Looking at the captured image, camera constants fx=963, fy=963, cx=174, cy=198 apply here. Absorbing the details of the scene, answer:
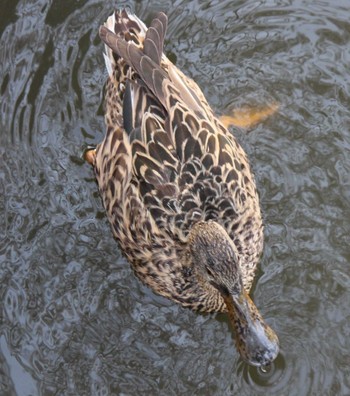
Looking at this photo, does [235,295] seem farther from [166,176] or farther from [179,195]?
[166,176]

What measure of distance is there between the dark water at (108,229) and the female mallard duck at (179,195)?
12.2 inches

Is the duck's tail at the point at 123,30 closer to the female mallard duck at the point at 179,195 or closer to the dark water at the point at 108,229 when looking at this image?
the female mallard duck at the point at 179,195

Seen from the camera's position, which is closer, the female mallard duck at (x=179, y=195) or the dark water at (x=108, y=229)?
the female mallard duck at (x=179, y=195)

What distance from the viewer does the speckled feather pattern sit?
5.35 metres

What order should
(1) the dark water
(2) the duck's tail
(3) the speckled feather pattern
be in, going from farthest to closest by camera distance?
(2) the duck's tail < (1) the dark water < (3) the speckled feather pattern

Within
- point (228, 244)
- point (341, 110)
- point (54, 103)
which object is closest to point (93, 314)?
point (228, 244)

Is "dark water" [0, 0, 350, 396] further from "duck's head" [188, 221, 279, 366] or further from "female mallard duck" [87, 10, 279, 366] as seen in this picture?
A: "duck's head" [188, 221, 279, 366]

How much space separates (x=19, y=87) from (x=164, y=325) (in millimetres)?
2124

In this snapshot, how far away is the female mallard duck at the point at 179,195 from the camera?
204 inches

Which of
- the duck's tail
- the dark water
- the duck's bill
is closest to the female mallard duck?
Result: the duck's bill

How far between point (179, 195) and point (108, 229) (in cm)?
98

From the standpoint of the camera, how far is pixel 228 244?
5.18 metres

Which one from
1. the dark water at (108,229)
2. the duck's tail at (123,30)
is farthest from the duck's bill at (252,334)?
the duck's tail at (123,30)

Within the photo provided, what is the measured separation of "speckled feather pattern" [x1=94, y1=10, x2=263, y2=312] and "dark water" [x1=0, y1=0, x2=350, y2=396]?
0.98ft
